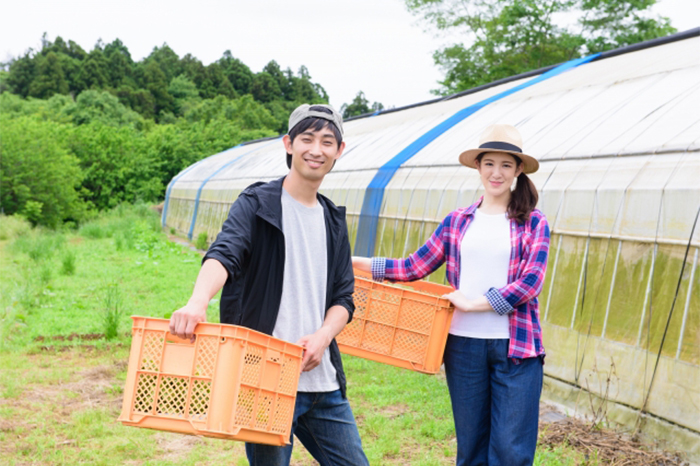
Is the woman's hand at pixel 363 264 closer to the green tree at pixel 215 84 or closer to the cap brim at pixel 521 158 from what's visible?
the cap brim at pixel 521 158

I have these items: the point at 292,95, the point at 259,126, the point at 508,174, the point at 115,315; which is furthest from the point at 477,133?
the point at 292,95

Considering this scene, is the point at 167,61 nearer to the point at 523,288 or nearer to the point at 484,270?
the point at 484,270

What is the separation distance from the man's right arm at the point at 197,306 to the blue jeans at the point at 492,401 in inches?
52.3

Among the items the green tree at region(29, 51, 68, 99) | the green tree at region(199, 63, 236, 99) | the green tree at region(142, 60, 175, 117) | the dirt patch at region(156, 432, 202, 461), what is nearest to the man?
the dirt patch at region(156, 432, 202, 461)

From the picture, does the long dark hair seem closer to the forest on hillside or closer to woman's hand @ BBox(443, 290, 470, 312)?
woman's hand @ BBox(443, 290, 470, 312)

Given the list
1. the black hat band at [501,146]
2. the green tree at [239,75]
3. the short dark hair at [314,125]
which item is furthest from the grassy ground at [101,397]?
the green tree at [239,75]

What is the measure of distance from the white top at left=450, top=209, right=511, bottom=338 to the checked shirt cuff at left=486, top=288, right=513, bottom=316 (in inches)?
2.6

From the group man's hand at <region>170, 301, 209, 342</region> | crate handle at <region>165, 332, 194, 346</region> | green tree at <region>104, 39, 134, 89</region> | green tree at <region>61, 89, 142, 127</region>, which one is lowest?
crate handle at <region>165, 332, 194, 346</region>

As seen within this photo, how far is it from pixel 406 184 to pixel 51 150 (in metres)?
21.0

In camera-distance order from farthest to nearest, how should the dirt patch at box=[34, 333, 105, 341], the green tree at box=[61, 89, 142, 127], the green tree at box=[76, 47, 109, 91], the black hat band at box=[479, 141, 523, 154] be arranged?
the green tree at box=[76, 47, 109, 91] < the green tree at box=[61, 89, 142, 127] < the dirt patch at box=[34, 333, 105, 341] < the black hat band at box=[479, 141, 523, 154]

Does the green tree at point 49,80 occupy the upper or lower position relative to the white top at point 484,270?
upper

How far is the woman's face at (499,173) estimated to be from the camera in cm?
302

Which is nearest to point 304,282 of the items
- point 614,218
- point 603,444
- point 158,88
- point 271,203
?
point 271,203

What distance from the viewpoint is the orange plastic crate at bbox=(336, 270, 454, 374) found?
3041 millimetres
